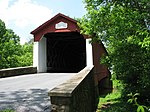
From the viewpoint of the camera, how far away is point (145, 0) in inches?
273

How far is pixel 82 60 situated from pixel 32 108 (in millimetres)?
19800

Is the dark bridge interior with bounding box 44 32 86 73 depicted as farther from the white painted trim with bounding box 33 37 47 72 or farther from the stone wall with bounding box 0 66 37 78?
the stone wall with bounding box 0 66 37 78

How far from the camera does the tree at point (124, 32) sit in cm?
714

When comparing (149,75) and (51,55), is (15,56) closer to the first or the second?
(51,55)

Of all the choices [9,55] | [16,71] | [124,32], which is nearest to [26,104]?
[124,32]

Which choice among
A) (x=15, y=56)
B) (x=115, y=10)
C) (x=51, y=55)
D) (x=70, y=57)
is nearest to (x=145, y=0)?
(x=115, y=10)

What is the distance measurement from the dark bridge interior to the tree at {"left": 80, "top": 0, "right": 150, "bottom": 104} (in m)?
7.76

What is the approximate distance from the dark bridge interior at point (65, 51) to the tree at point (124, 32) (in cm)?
776

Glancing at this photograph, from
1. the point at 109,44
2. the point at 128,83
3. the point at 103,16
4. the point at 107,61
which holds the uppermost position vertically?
the point at 103,16

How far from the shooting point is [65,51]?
21.4 m

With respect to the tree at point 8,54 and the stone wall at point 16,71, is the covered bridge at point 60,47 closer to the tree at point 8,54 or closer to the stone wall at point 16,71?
the stone wall at point 16,71

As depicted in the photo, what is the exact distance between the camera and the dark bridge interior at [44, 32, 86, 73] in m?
17.5

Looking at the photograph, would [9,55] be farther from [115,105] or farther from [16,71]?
[115,105]

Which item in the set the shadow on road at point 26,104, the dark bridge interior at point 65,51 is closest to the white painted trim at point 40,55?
the dark bridge interior at point 65,51
